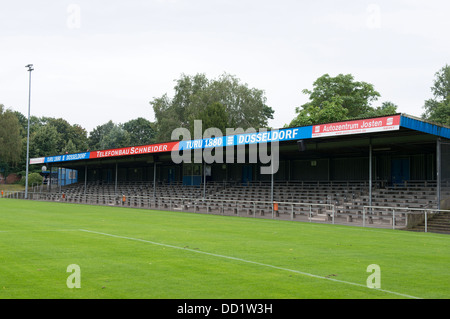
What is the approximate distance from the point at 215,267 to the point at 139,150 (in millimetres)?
28825

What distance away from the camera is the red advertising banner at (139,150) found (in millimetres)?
32906

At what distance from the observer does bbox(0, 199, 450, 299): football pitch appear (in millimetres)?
6578

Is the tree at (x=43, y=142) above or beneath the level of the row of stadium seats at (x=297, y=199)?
above

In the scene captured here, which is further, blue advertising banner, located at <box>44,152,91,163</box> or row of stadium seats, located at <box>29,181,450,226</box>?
blue advertising banner, located at <box>44,152,91,163</box>

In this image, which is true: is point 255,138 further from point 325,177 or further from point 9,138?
point 9,138

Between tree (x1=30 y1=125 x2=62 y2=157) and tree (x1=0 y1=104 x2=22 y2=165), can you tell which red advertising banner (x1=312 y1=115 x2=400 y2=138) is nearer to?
tree (x1=0 y1=104 x2=22 y2=165)

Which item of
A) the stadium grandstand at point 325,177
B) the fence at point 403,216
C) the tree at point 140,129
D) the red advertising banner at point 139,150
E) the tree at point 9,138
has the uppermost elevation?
the tree at point 140,129

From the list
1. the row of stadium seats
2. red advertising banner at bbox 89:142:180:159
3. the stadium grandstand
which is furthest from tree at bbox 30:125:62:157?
red advertising banner at bbox 89:142:180:159

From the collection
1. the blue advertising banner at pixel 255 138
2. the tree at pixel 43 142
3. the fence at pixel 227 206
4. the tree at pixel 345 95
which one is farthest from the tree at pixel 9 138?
the blue advertising banner at pixel 255 138

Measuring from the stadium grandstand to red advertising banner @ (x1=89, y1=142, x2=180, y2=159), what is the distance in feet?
0.26

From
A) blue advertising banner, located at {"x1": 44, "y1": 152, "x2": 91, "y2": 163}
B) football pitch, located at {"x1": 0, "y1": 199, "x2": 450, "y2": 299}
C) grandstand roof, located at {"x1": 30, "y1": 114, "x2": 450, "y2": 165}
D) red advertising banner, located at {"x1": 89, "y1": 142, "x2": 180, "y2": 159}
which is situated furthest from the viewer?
blue advertising banner, located at {"x1": 44, "y1": 152, "x2": 91, "y2": 163}

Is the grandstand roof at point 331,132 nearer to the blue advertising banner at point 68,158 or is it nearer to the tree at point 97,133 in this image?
the blue advertising banner at point 68,158

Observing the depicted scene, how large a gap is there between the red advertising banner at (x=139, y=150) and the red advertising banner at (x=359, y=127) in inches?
486
